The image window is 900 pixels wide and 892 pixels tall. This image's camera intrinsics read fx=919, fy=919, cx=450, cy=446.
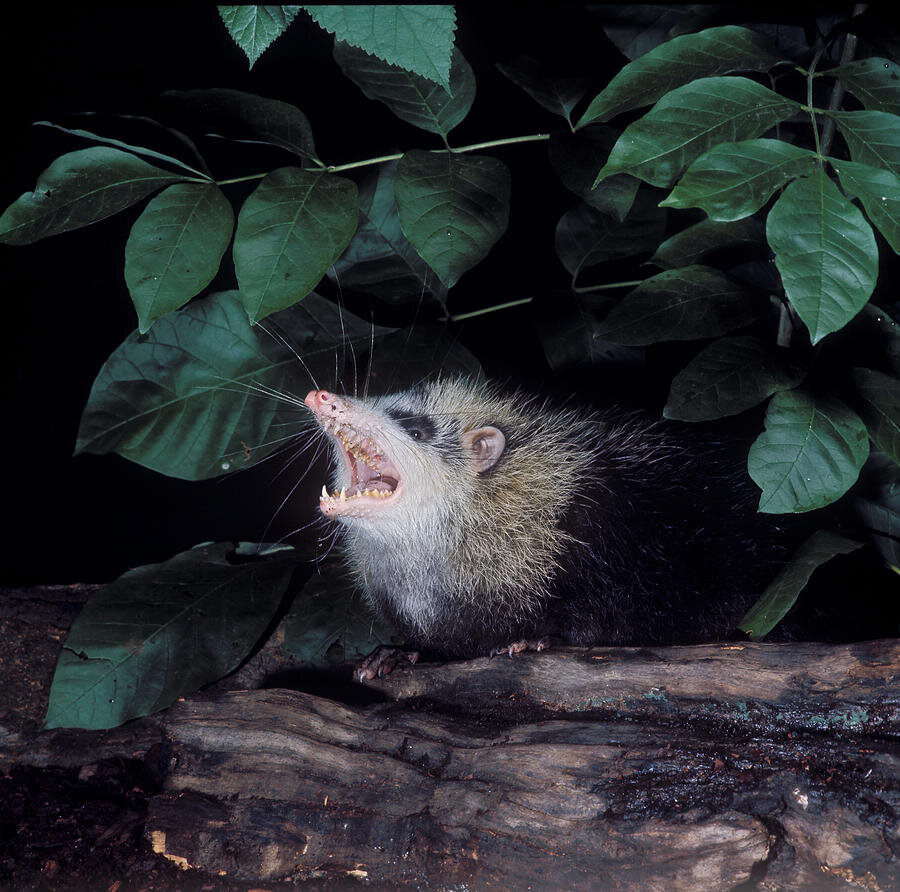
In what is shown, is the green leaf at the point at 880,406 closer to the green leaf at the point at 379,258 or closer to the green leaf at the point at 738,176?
the green leaf at the point at 738,176

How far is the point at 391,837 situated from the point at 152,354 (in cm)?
94

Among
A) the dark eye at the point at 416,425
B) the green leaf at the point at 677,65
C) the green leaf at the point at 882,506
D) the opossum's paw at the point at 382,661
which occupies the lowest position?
the opossum's paw at the point at 382,661

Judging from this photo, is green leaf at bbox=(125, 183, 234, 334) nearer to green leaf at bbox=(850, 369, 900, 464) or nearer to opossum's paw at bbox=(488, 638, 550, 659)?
opossum's paw at bbox=(488, 638, 550, 659)

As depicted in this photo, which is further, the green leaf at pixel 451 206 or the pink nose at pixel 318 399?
the pink nose at pixel 318 399

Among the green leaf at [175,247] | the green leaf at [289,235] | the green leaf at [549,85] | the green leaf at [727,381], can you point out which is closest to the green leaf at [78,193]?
the green leaf at [175,247]

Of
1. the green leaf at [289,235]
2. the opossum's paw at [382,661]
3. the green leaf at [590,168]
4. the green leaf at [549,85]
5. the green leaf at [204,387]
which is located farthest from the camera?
the opossum's paw at [382,661]

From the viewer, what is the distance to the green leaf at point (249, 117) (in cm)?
145

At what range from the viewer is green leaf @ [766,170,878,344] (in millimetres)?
967

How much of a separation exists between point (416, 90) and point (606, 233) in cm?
46

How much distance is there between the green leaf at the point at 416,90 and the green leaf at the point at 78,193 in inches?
13.4

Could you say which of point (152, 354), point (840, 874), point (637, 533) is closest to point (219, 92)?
point (152, 354)

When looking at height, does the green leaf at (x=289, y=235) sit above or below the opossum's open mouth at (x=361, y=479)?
above

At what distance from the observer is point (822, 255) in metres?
0.98

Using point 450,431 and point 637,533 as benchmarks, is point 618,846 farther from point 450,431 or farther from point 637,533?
point 450,431
